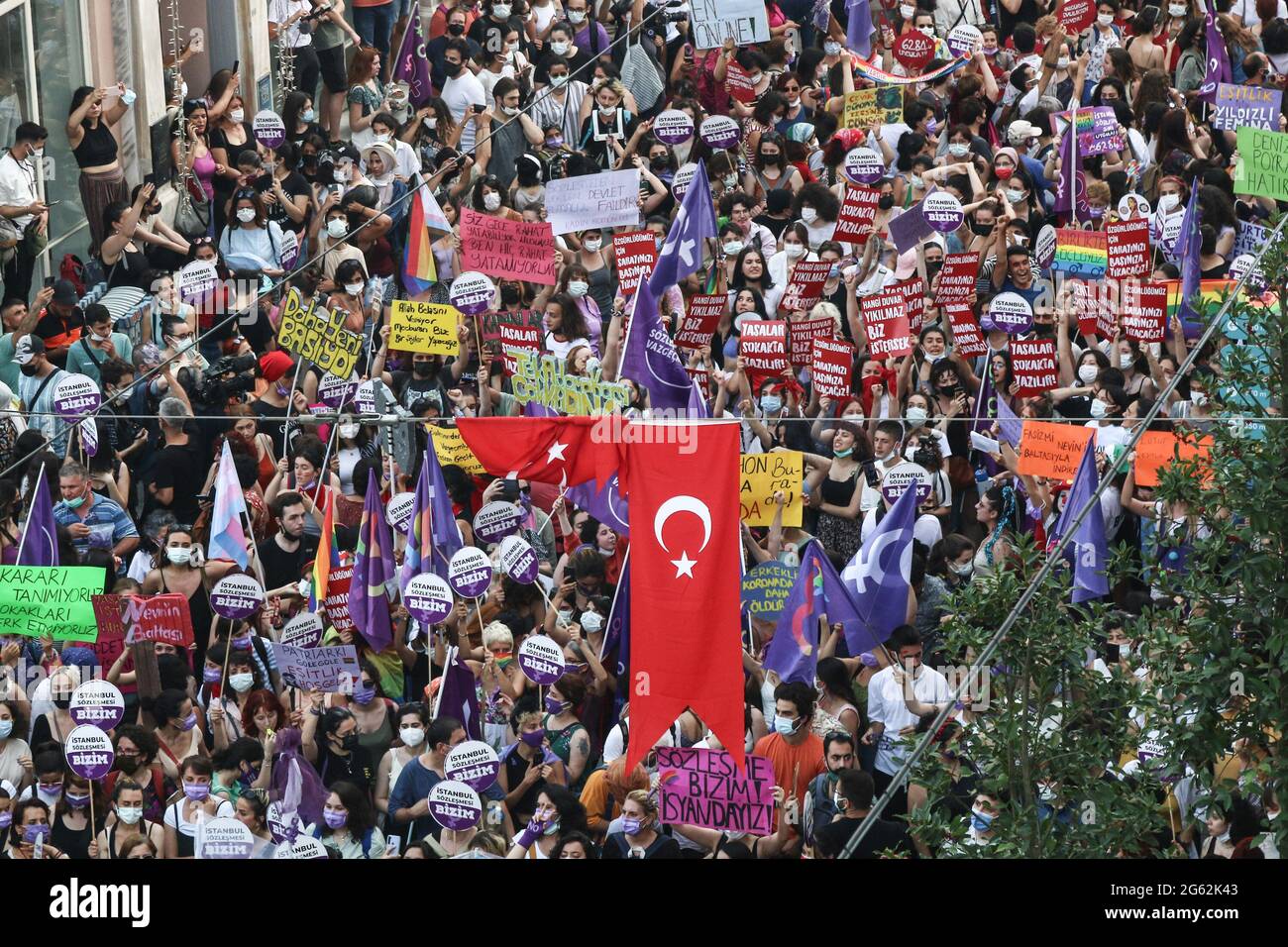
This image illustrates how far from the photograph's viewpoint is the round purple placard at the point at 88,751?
12852 millimetres

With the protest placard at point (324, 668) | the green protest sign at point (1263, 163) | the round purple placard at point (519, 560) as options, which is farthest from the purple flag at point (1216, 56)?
the protest placard at point (324, 668)

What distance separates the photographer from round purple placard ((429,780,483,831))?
41.9 ft

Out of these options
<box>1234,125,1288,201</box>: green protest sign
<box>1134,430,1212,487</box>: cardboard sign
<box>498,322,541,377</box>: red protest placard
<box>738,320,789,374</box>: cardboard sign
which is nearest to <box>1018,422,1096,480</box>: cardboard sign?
<box>1134,430,1212,487</box>: cardboard sign

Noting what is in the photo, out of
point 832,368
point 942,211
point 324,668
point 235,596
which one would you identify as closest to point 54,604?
point 235,596

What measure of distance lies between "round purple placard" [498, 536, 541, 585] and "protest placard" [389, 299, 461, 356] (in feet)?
6.16

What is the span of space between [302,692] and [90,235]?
627 cm

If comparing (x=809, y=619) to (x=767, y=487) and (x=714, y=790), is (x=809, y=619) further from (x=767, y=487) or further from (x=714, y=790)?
(x=714, y=790)

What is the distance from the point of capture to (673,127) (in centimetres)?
1717

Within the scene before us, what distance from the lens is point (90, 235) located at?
61.0 feet

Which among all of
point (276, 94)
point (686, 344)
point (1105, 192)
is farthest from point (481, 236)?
point (276, 94)

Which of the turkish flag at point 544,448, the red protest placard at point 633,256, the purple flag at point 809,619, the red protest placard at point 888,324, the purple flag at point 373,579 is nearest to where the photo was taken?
the turkish flag at point 544,448

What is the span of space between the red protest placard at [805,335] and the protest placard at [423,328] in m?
1.91

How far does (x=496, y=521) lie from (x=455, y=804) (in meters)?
1.81

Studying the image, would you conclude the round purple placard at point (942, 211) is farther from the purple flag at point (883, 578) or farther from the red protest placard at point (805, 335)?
the purple flag at point (883, 578)
